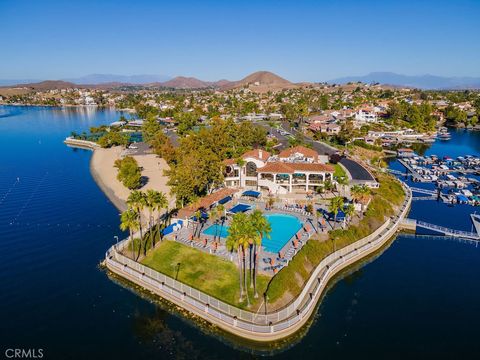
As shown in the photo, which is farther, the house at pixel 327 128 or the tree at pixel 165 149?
the house at pixel 327 128

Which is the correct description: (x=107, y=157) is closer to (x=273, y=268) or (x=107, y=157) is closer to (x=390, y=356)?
(x=273, y=268)

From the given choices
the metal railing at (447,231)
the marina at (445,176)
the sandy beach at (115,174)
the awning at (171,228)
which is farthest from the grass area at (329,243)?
the sandy beach at (115,174)

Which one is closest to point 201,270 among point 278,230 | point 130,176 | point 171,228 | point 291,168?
point 171,228

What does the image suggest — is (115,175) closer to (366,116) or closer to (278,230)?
(278,230)

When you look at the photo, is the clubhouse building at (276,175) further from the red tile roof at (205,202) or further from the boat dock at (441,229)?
the boat dock at (441,229)

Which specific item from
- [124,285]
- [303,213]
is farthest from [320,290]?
[124,285]
